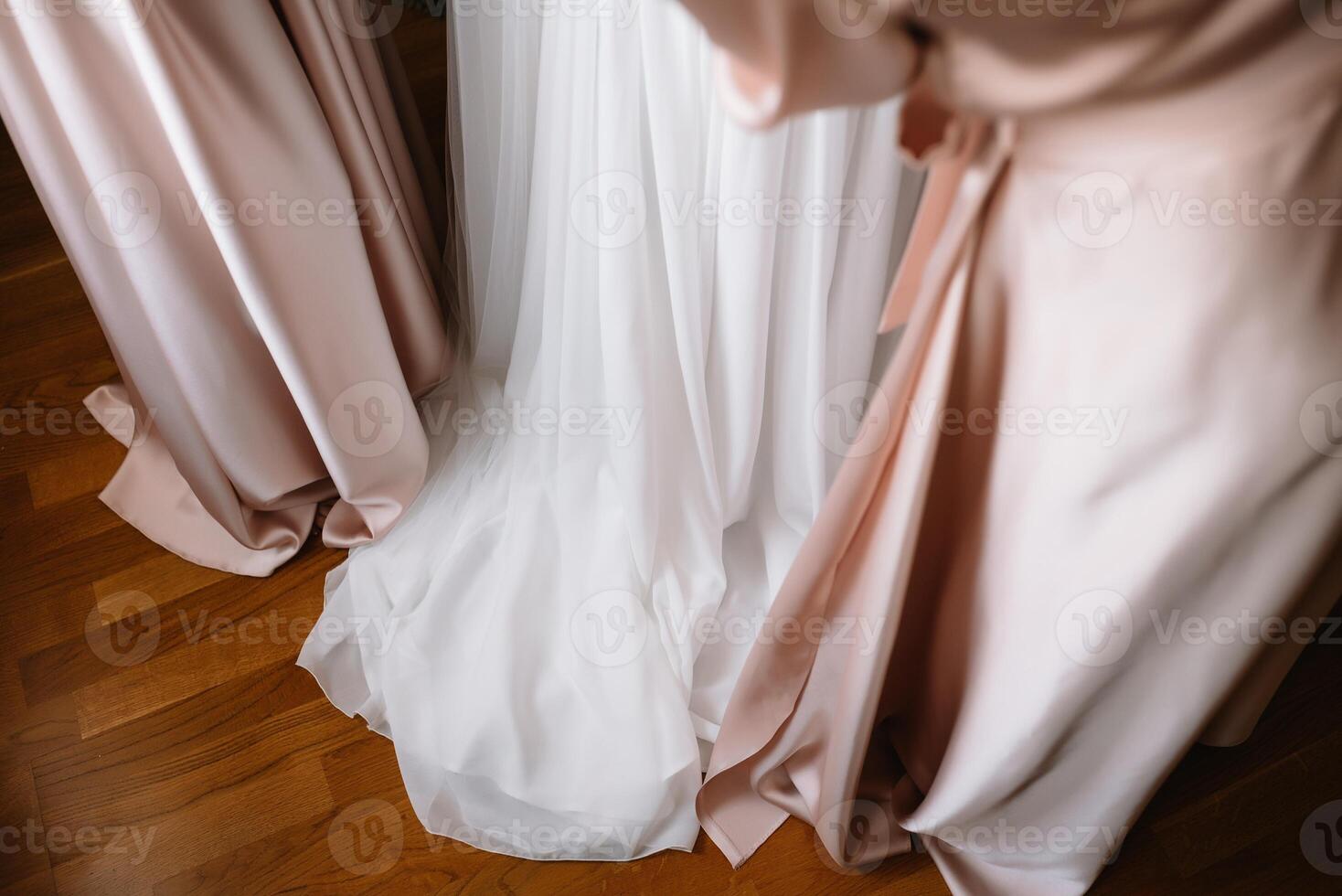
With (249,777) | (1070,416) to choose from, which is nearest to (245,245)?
(249,777)

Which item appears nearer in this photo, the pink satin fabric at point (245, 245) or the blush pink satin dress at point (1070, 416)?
the blush pink satin dress at point (1070, 416)

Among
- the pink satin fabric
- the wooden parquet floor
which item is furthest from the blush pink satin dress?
the pink satin fabric

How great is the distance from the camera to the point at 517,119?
4.09 feet

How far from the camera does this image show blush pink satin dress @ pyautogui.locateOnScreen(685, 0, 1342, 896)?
0.68 metres

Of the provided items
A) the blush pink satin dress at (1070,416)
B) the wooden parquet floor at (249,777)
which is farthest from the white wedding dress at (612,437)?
the blush pink satin dress at (1070,416)

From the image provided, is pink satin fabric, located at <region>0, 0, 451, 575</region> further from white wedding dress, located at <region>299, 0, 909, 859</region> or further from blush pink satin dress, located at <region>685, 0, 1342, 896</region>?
blush pink satin dress, located at <region>685, 0, 1342, 896</region>

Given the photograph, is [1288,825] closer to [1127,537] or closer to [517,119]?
[1127,537]

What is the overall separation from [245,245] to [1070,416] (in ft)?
3.14

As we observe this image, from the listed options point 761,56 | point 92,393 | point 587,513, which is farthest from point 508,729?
point 92,393

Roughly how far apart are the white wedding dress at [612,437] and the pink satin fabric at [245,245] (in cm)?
12

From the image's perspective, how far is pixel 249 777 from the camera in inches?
51.8

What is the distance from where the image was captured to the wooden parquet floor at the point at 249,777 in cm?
121

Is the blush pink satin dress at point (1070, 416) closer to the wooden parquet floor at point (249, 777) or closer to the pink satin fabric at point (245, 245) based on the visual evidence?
the wooden parquet floor at point (249, 777)

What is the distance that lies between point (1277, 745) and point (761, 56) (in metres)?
1.16
